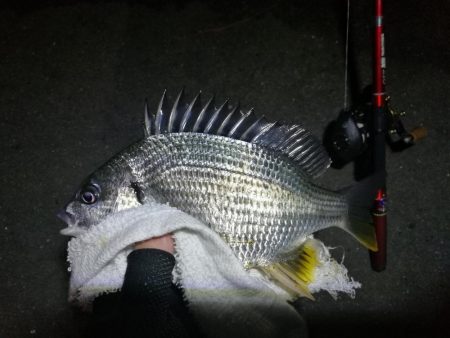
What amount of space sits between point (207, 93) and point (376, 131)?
2.55 feet

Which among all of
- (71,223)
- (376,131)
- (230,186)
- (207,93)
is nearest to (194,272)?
(230,186)

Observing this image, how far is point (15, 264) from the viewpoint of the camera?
171cm

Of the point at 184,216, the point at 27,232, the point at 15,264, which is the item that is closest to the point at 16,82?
the point at 27,232

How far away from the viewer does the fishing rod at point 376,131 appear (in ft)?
4.19

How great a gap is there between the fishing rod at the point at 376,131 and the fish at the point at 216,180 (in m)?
0.34

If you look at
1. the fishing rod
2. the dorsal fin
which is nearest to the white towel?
the dorsal fin

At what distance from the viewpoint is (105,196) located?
3.49ft

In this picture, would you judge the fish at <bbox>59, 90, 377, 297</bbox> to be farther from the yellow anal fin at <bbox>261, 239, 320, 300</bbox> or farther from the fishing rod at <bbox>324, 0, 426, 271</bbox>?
the fishing rod at <bbox>324, 0, 426, 271</bbox>

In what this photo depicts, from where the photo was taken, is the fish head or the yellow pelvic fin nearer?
the fish head

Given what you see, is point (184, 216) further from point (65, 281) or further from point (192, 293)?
point (65, 281)

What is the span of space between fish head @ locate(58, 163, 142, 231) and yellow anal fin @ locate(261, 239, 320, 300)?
1.55ft

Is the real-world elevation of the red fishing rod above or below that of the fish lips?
above

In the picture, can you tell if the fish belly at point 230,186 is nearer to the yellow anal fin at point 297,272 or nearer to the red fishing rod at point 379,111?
the yellow anal fin at point 297,272

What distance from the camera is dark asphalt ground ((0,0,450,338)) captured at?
5.43ft
